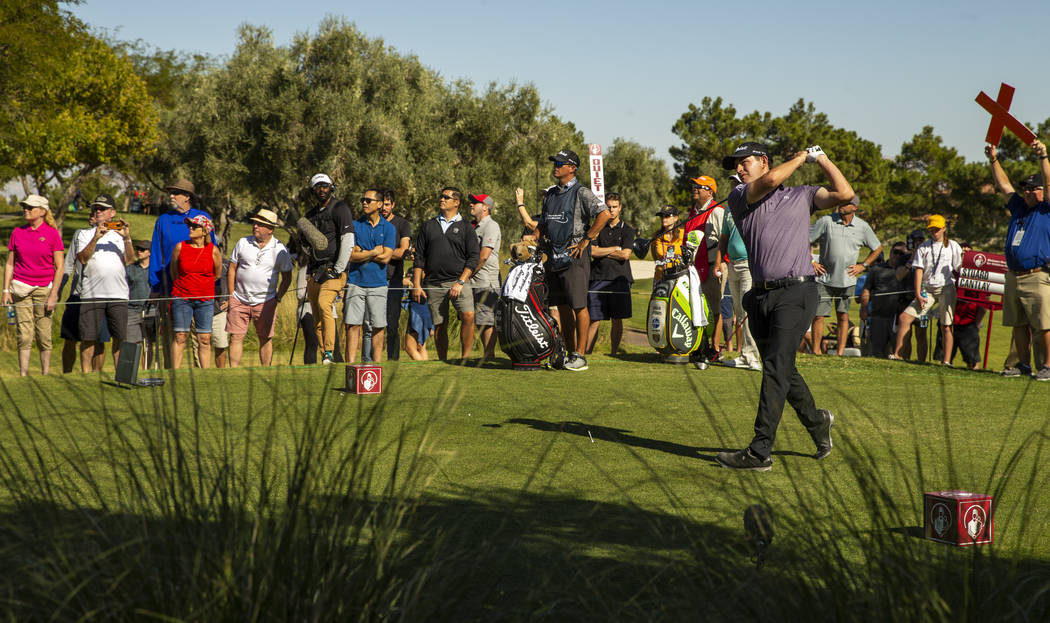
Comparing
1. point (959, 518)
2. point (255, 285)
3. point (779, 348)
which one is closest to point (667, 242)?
point (255, 285)

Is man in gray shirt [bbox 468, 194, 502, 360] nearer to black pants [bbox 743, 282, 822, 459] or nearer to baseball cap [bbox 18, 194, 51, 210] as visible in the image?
baseball cap [bbox 18, 194, 51, 210]

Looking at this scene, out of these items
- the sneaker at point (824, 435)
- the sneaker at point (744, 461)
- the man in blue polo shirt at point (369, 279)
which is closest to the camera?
the sneaker at point (744, 461)

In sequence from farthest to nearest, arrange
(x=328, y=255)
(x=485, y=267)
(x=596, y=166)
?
(x=596, y=166)
(x=485, y=267)
(x=328, y=255)

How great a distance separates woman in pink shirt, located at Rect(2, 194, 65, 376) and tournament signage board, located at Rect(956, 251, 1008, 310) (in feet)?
38.0

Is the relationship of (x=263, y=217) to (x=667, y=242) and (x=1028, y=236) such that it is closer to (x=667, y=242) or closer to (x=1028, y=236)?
(x=667, y=242)

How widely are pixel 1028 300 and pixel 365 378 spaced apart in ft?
23.0

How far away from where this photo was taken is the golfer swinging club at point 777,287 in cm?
605

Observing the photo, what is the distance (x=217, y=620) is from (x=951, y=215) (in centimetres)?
5560

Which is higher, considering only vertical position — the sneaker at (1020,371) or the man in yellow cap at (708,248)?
the man in yellow cap at (708,248)

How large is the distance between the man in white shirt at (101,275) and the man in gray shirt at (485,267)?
3988mm

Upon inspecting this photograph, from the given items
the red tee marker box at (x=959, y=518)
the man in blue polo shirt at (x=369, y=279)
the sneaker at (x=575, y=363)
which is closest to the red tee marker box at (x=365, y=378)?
the sneaker at (x=575, y=363)

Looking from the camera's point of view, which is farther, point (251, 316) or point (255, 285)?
point (251, 316)

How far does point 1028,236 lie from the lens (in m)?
10.6

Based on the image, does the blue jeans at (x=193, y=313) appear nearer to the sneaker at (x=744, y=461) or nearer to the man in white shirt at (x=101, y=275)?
the man in white shirt at (x=101, y=275)
